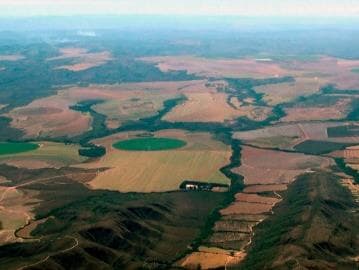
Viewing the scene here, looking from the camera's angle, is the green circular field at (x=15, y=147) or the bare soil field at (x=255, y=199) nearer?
the bare soil field at (x=255, y=199)

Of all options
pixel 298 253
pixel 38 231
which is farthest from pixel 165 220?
pixel 298 253

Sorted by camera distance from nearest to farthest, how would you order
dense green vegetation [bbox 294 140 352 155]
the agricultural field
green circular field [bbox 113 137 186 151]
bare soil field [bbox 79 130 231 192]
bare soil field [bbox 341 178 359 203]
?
the agricultural field < bare soil field [bbox 341 178 359 203] < bare soil field [bbox 79 130 231 192] < dense green vegetation [bbox 294 140 352 155] < green circular field [bbox 113 137 186 151]

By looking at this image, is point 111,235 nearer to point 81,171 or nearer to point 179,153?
point 81,171

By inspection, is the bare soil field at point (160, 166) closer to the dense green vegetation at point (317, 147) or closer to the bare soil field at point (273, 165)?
the bare soil field at point (273, 165)

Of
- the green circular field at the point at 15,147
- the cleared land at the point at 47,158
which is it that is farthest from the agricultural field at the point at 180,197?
the green circular field at the point at 15,147

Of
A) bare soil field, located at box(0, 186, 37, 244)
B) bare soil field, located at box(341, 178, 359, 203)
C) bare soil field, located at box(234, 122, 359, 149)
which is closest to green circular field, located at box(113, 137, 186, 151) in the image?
bare soil field, located at box(234, 122, 359, 149)

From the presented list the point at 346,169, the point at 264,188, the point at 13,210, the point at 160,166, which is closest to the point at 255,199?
the point at 264,188

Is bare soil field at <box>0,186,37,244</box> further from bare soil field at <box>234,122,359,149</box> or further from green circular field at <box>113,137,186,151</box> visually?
bare soil field at <box>234,122,359,149</box>
